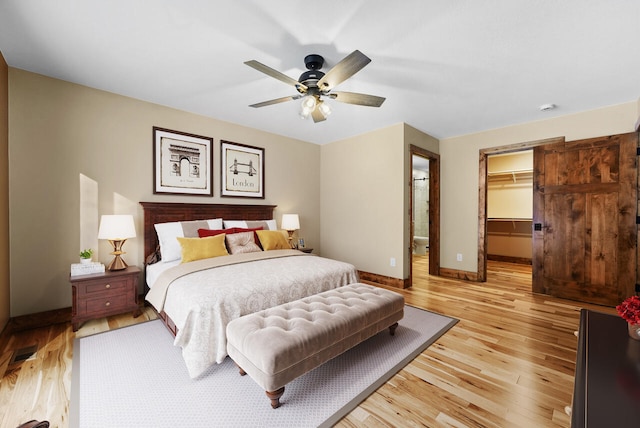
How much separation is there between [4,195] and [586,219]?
6.48 metres

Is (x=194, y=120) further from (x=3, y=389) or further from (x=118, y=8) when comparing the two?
(x=3, y=389)

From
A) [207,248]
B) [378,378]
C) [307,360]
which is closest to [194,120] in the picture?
[207,248]

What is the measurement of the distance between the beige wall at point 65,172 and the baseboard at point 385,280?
10.2 ft

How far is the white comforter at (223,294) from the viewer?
76.7 inches

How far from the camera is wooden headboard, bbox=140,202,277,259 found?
3338 mm

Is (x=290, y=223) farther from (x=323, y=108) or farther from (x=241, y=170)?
(x=323, y=108)

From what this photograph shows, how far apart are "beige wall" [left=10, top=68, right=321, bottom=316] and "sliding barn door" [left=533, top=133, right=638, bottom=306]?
5093mm

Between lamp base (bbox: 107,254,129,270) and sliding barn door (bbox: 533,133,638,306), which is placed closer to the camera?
lamp base (bbox: 107,254,129,270)

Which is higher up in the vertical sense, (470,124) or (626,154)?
(470,124)

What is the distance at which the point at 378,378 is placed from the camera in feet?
6.26

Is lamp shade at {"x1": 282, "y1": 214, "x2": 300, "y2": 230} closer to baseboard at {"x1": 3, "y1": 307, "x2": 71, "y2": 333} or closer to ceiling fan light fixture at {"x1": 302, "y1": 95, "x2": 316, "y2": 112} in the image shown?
ceiling fan light fixture at {"x1": 302, "y1": 95, "x2": 316, "y2": 112}

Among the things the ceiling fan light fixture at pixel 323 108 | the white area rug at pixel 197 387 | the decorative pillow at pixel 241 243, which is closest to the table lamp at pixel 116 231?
the white area rug at pixel 197 387

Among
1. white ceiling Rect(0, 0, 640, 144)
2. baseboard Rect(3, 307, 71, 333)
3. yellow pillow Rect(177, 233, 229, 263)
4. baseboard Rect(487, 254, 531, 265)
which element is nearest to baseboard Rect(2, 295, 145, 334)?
baseboard Rect(3, 307, 71, 333)

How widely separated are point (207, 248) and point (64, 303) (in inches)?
62.0
